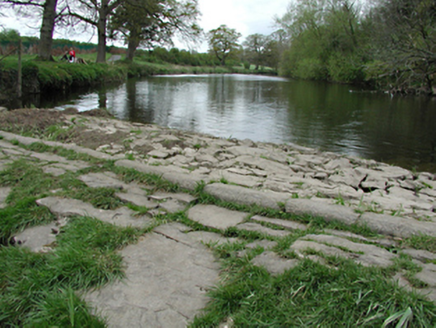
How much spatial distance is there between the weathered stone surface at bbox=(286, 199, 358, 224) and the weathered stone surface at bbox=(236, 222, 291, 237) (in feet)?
1.29

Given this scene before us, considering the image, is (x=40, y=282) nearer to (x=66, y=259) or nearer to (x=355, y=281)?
(x=66, y=259)

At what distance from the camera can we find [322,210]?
3.38 m

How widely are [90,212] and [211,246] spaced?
1335 millimetres

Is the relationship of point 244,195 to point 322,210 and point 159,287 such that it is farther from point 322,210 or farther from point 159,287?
point 159,287

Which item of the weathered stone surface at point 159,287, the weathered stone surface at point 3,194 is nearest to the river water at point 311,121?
the weathered stone surface at point 159,287

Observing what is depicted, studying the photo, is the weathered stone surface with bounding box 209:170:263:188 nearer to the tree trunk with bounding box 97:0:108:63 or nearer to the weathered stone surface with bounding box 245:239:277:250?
the weathered stone surface with bounding box 245:239:277:250

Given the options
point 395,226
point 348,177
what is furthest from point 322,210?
point 348,177

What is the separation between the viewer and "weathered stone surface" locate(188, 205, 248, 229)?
132 inches

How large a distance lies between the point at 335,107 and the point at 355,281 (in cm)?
1727

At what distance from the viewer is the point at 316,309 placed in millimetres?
2072

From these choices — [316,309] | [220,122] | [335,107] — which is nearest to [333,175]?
[316,309]

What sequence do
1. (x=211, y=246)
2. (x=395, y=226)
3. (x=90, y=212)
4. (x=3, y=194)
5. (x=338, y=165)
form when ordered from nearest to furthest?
1. (x=211, y=246)
2. (x=395, y=226)
3. (x=90, y=212)
4. (x=3, y=194)
5. (x=338, y=165)

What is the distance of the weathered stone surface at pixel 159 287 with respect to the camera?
2191 mm

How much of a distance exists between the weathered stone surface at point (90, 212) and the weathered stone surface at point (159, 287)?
16.5 inches
